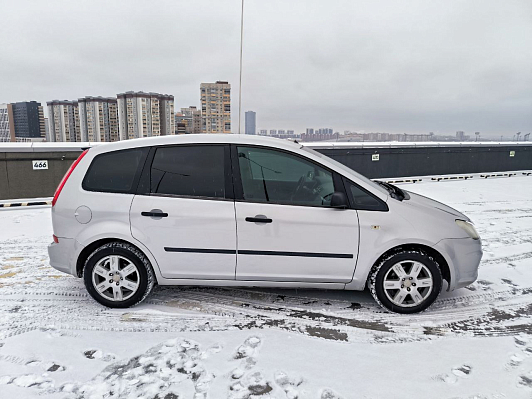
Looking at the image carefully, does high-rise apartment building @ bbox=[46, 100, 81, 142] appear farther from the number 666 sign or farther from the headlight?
the headlight

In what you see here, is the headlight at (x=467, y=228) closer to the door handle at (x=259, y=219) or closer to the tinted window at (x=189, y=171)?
the door handle at (x=259, y=219)

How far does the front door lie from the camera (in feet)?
11.0

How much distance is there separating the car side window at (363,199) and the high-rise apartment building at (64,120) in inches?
2426

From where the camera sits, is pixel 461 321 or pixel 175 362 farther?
pixel 461 321

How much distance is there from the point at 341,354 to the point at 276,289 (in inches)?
52.2

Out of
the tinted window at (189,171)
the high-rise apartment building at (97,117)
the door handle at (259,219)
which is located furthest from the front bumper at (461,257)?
the high-rise apartment building at (97,117)

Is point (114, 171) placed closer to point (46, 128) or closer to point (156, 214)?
point (156, 214)

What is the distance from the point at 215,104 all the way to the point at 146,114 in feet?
65.6

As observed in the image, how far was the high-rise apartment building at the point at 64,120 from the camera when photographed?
5675 centimetres

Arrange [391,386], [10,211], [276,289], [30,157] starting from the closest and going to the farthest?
[391,386], [276,289], [10,211], [30,157]

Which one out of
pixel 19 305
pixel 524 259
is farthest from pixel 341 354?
pixel 524 259

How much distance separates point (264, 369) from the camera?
8.71 feet

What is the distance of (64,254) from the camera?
139 inches

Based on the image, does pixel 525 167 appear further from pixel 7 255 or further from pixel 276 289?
pixel 7 255
